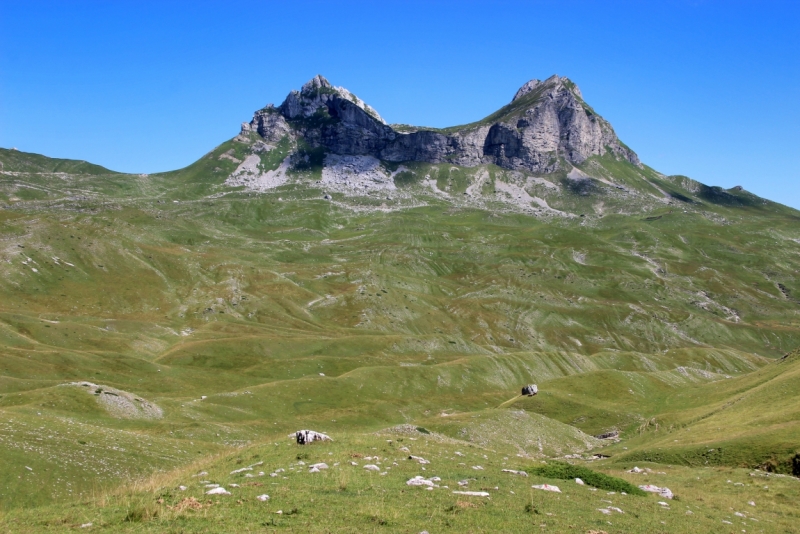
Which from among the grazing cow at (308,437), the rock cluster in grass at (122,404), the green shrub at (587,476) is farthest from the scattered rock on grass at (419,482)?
the rock cluster in grass at (122,404)

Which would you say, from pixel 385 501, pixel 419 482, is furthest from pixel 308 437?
pixel 385 501

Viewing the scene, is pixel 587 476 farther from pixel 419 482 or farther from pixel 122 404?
pixel 122 404

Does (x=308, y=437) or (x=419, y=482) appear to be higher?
(x=419, y=482)

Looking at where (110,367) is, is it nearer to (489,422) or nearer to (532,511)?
A: (489,422)

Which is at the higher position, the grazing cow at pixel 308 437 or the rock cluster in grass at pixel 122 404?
the grazing cow at pixel 308 437

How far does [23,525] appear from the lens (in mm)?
18438

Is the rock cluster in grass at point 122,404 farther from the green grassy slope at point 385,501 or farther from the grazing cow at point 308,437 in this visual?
the grazing cow at point 308,437

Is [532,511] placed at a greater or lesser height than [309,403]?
greater

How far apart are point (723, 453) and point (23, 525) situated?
50309 mm

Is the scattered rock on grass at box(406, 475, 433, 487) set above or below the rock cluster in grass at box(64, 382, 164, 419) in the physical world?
above

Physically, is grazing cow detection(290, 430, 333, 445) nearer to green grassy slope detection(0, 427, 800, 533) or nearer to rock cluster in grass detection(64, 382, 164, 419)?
green grassy slope detection(0, 427, 800, 533)

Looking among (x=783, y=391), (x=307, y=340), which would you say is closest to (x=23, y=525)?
(x=783, y=391)

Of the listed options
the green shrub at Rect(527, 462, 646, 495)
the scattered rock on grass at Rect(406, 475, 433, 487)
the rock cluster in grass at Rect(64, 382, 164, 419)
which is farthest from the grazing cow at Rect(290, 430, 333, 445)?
the rock cluster in grass at Rect(64, 382, 164, 419)

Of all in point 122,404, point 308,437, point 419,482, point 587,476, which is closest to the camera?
point 419,482
